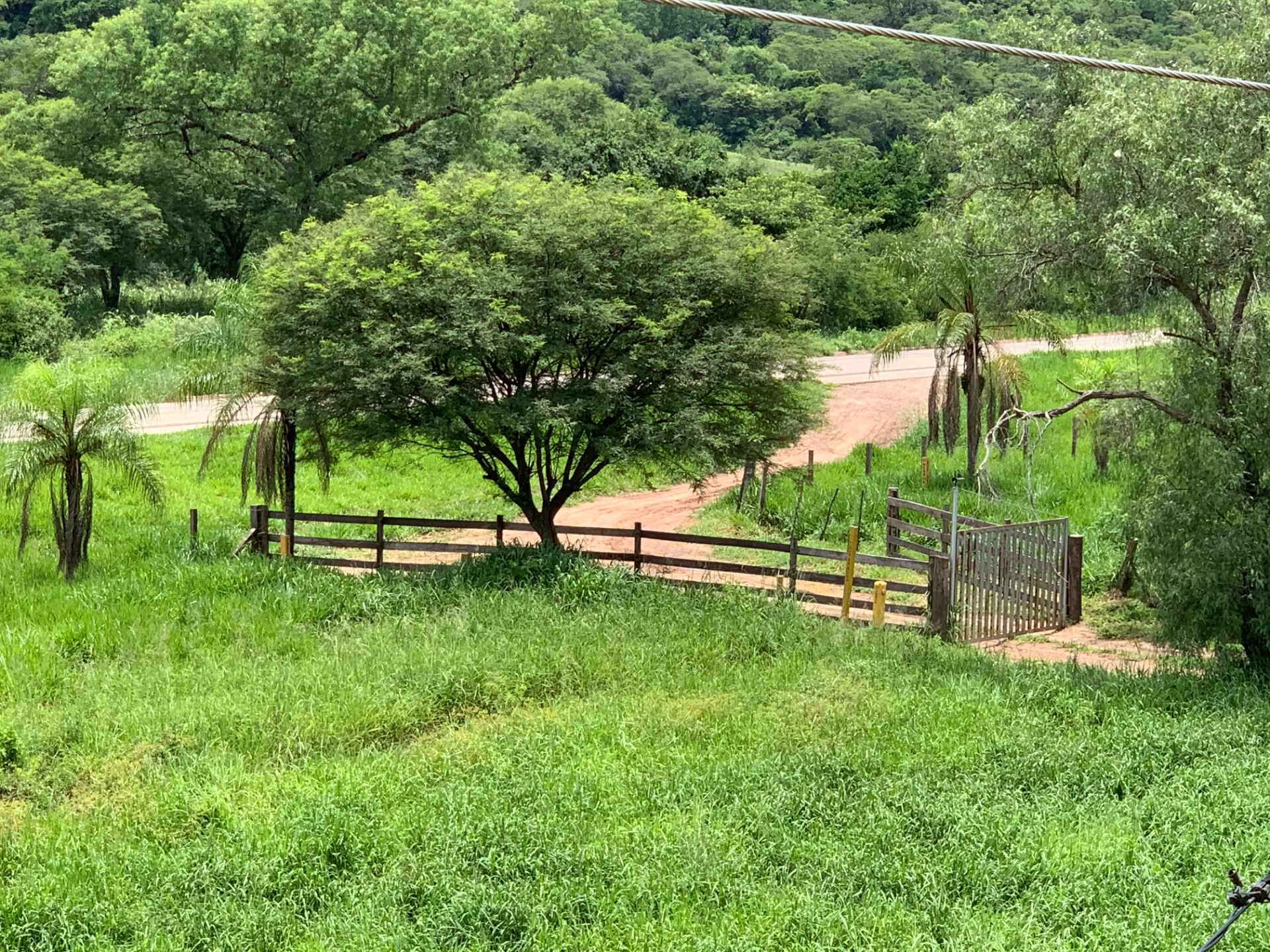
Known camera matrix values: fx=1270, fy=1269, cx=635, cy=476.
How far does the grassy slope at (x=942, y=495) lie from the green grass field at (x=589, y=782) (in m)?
6.64

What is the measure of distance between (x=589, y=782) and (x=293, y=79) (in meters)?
29.8

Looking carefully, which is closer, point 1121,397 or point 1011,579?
point 1121,397

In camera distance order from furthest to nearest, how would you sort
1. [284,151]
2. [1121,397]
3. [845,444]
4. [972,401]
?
[284,151] → [845,444] → [972,401] → [1121,397]

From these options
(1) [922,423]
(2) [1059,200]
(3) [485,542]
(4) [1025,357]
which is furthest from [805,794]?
(4) [1025,357]

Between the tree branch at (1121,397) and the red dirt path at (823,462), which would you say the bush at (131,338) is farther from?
the tree branch at (1121,397)

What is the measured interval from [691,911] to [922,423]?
22.3 meters

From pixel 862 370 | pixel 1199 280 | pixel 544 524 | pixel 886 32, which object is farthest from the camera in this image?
pixel 862 370

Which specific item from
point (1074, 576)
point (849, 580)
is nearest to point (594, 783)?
point (849, 580)

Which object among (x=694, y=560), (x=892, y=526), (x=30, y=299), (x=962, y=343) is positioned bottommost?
(x=694, y=560)

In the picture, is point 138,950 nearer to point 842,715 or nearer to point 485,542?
point 842,715

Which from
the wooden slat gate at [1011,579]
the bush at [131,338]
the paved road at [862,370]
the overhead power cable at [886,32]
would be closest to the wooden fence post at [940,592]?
the wooden slat gate at [1011,579]

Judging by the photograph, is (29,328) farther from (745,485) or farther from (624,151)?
(624,151)

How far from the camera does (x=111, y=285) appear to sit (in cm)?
4025

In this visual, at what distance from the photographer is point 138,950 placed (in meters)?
7.34
